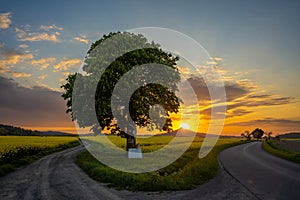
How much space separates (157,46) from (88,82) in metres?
9.93

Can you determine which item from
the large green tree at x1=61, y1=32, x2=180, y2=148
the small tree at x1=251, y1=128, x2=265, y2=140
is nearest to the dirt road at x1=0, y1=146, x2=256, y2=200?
the large green tree at x1=61, y1=32, x2=180, y2=148

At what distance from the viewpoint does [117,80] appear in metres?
31.7

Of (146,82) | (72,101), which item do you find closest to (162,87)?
(146,82)

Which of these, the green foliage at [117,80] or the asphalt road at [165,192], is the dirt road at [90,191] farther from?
the green foliage at [117,80]

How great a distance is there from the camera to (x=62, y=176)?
68.2 feet

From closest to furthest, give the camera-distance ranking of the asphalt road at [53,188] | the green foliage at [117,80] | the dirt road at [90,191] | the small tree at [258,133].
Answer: the dirt road at [90,191]
the asphalt road at [53,188]
the green foliage at [117,80]
the small tree at [258,133]

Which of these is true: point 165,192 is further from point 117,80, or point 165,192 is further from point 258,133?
point 258,133

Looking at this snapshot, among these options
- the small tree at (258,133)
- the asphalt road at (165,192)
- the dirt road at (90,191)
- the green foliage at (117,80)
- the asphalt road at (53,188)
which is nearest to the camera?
the asphalt road at (165,192)

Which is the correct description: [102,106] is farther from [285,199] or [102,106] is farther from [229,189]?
[285,199]

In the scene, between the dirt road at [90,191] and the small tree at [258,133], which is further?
the small tree at [258,133]

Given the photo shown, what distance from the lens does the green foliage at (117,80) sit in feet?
105

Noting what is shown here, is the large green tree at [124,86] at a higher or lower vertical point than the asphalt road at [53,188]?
higher

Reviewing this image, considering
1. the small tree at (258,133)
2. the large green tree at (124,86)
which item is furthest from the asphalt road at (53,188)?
the small tree at (258,133)

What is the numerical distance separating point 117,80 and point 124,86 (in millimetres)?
1000
